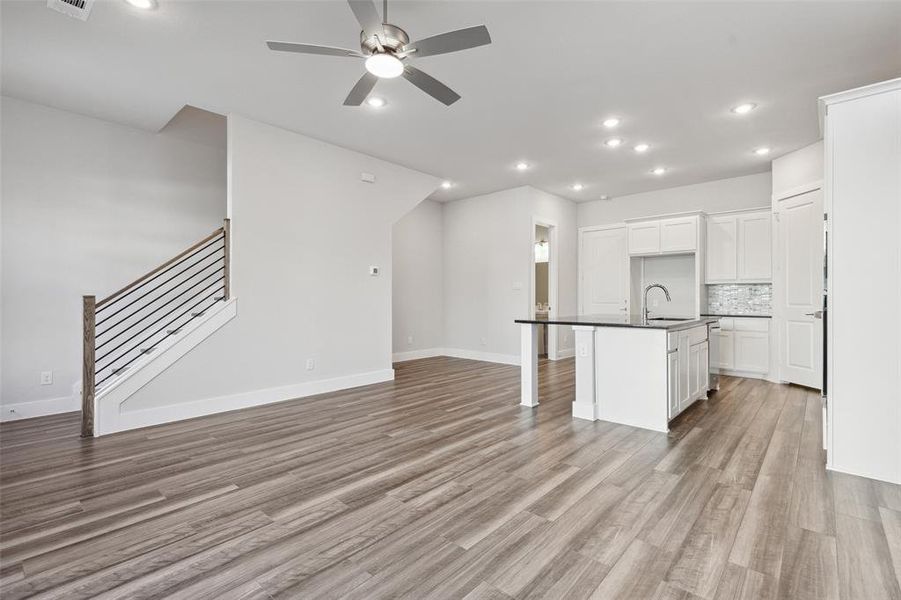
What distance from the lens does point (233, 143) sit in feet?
13.9

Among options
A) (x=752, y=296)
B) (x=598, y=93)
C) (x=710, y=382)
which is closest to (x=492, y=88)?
(x=598, y=93)

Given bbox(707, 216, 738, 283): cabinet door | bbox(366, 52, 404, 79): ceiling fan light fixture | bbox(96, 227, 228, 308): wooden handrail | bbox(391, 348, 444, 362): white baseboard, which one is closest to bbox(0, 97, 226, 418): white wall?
bbox(96, 227, 228, 308): wooden handrail

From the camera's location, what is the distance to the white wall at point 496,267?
6.97 metres

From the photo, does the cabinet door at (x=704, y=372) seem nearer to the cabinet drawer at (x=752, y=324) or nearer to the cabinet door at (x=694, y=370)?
the cabinet door at (x=694, y=370)

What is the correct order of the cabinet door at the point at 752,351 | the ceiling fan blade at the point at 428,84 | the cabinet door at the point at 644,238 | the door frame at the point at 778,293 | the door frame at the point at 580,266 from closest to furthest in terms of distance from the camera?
the ceiling fan blade at the point at 428,84, the door frame at the point at 778,293, the cabinet door at the point at 752,351, the cabinet door at the point at 644,238, the door frame at the point at 580,266

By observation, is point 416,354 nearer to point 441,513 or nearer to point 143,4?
point 441,513

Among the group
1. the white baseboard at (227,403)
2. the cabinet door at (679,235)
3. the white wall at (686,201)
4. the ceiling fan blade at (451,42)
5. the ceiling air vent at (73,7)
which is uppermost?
the ceiling air vent at (73,7)

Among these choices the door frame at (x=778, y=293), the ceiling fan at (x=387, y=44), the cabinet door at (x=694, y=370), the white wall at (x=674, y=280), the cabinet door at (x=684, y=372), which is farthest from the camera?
the white wall at (x=674, y=280)

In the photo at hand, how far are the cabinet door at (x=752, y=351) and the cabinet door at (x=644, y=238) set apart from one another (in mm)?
1745

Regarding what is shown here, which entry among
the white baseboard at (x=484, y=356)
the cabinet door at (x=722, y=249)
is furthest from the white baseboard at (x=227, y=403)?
the cabinet door at (x=722, y=249)

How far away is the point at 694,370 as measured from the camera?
4168 millimetres

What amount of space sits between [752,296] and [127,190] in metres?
8.46

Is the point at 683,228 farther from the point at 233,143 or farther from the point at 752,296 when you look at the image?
the point at 233,143

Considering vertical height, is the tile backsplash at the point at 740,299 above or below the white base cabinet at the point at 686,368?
above
